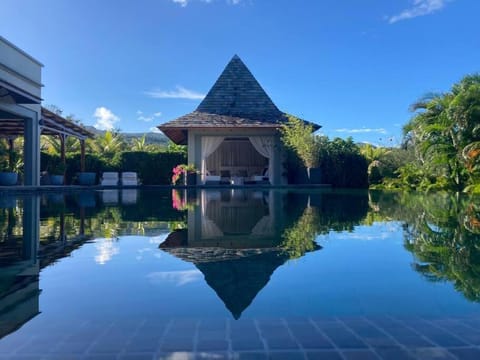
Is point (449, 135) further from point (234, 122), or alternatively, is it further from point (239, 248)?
point (239, 248)

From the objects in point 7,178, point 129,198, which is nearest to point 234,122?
point 129,198

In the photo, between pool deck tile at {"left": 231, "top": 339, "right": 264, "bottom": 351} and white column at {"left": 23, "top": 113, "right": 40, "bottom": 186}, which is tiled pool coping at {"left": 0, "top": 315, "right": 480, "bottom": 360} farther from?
white column at {"left": 23, "top": 113, "right": 40, "bottom": 186}

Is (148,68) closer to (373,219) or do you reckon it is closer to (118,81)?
(118,81)

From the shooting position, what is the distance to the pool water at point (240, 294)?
2088 mm

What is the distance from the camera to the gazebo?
21.3 m

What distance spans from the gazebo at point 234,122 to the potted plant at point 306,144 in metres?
1.12

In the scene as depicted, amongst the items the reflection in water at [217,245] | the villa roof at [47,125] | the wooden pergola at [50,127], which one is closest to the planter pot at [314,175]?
the reflection in water at [217,245]

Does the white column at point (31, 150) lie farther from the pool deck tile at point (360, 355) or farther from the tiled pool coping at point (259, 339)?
the pool deck tile at point (360, 355)

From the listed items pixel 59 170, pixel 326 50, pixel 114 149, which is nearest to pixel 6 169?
pixel 59 170

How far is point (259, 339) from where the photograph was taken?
214cm

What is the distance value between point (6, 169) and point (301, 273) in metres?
18.8

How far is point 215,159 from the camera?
28156mm

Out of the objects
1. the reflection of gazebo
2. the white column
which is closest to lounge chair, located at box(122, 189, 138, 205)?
the white column

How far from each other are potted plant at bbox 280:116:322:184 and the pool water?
44.1 feet
